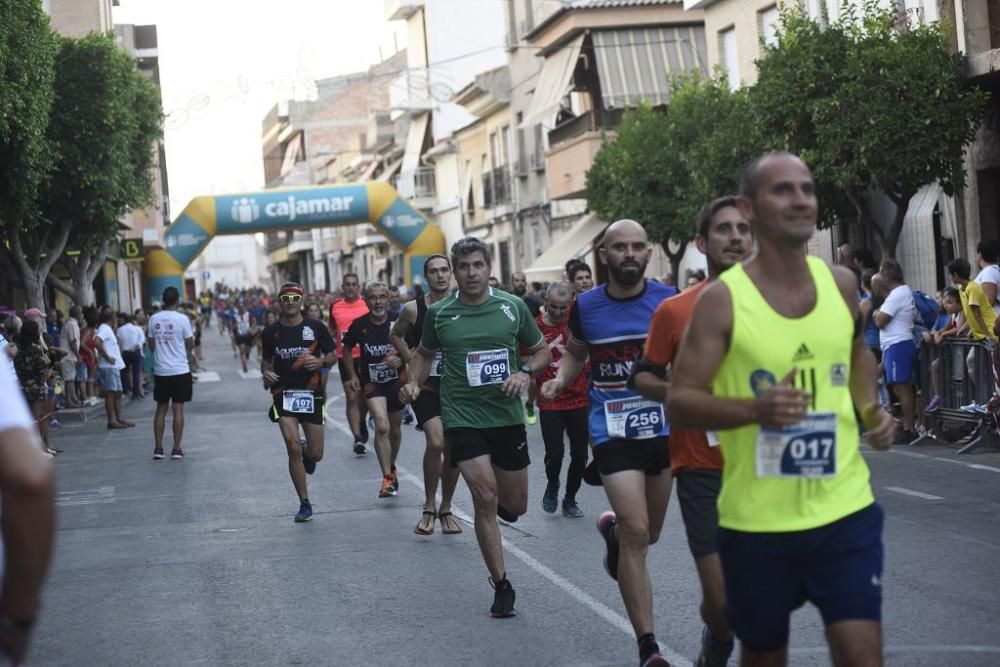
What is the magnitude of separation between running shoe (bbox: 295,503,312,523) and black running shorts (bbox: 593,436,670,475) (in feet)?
18.5

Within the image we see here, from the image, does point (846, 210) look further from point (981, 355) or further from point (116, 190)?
point (116, 190)

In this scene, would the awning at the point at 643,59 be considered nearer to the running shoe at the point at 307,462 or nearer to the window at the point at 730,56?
the window at the point at 730,56

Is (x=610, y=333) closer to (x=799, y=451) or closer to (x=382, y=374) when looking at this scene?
(x=799, y=451)

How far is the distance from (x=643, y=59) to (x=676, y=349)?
32.7m

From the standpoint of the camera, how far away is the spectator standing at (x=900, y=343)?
16141mm

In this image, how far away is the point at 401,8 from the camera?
6750cm

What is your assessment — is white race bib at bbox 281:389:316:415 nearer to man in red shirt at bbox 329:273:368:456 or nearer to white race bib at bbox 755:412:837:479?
man in red shirt at bbox 329:273:368:456

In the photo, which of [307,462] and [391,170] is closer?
[307,462]

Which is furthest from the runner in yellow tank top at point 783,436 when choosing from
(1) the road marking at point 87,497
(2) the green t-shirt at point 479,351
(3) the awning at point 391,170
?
(3) the awning at point 391,170

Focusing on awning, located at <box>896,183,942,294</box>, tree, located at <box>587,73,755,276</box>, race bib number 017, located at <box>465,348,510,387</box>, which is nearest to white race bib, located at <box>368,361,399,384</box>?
race bib number 017, located at <box>465,348,510,387</box>

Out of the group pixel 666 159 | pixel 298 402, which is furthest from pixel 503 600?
pixel 666 159

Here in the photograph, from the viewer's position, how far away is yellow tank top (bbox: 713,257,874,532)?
4.30 m

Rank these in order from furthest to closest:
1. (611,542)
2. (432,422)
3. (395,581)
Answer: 1. (432,422)
2. (395,581)
3. (611,542)

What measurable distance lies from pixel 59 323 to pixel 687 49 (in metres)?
16.4
